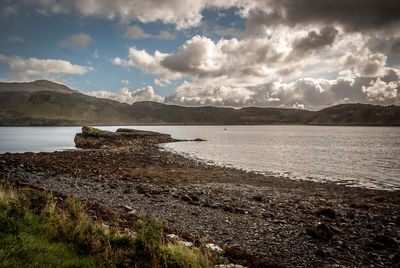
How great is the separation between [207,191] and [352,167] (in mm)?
25537

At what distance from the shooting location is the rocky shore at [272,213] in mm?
7953

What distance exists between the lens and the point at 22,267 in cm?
425

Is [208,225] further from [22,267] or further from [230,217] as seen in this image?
[22,267]

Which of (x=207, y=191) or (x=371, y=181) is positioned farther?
(x=371, y=181)

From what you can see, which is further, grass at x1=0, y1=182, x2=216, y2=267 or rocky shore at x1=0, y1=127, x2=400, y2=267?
rocky shore at x1=0, y1=127, x2=400, y2=267

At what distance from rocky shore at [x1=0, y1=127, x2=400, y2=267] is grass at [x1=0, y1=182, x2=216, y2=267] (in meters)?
3.47

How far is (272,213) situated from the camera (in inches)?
463

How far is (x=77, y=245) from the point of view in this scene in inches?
229

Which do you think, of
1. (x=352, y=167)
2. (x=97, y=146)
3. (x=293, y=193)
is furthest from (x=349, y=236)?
(x=97, y=146)

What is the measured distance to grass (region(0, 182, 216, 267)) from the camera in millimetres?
4770

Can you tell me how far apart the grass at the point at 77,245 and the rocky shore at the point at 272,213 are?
11.4 ft

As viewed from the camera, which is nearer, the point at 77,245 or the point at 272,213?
the point at 77,245

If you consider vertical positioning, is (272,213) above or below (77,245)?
below

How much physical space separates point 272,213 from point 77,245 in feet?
31.4
